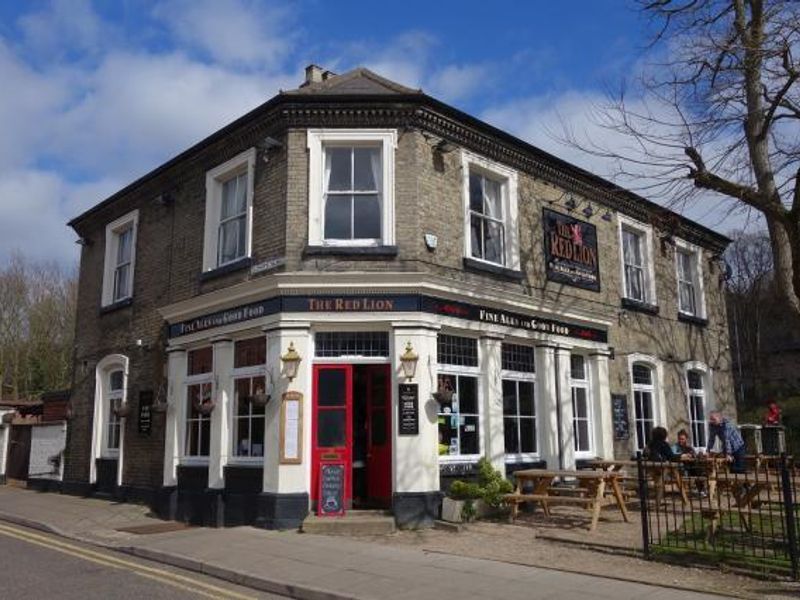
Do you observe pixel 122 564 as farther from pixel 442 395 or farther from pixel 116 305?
pixel 116 305

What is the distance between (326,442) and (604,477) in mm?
4384

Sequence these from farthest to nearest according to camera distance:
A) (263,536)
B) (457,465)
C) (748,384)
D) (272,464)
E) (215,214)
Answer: (748,384), (215,214), (457,465), (272,464), (263,536)

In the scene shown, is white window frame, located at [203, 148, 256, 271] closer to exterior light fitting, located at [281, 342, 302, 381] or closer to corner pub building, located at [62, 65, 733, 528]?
corner pub building, located at [62, 65, 733, 528]

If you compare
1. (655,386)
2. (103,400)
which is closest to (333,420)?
(103,400)

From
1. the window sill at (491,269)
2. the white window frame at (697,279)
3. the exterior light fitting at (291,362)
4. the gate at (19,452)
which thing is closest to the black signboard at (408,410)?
the exterior light fitting at (291,362)

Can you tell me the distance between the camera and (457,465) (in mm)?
12336

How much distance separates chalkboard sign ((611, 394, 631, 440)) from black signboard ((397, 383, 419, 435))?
6.56 m

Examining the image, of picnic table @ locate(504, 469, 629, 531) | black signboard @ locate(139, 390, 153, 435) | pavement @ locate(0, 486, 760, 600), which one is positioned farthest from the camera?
black signboard @ locate(139, 390, 153, 435)

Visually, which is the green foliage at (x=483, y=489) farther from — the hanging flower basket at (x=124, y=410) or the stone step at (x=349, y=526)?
the hanging flower basket at (x=124, y=410)

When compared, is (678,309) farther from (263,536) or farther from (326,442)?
(263,536)

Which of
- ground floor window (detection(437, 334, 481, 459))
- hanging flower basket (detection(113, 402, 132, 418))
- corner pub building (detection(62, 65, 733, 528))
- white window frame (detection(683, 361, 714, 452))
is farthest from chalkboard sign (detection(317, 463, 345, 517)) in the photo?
white window frame (detection(683, 361, 714, 452))

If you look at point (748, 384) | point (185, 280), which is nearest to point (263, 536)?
point (185, 280)

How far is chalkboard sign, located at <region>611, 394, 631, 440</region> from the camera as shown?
53.4ft

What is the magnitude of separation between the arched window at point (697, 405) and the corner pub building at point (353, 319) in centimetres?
256
